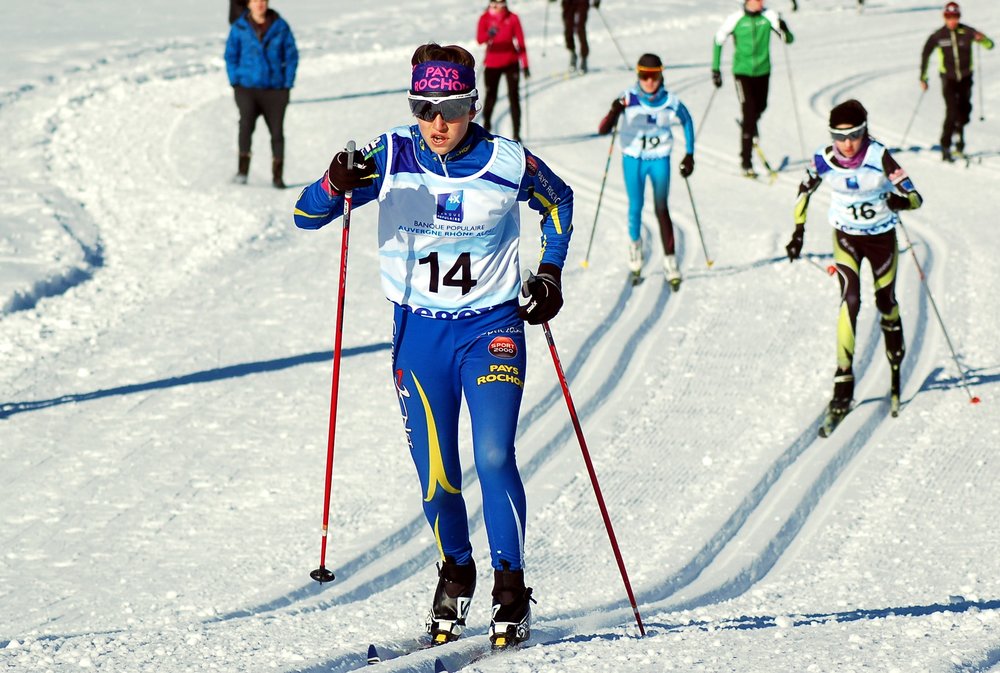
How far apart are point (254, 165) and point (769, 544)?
984 centimetres

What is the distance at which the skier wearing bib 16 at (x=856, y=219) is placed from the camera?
913 centimetres

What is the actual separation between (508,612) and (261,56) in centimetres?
998

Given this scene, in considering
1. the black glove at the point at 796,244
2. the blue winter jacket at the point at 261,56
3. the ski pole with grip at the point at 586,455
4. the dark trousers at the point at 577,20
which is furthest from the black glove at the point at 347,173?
the dark trousers at the point at 577,20

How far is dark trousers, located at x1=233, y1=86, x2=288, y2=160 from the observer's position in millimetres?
14734

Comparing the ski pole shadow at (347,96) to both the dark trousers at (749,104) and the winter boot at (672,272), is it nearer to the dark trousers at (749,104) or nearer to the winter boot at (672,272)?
the dark trousers at (749,104)

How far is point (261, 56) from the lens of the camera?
47.4 ft

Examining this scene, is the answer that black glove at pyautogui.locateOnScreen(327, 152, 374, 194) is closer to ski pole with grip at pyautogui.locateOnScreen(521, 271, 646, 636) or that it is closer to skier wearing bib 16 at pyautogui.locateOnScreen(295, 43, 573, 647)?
skier wearing bib 16 at pyautogui.locateOnScreen(295, 43, 573, 647)

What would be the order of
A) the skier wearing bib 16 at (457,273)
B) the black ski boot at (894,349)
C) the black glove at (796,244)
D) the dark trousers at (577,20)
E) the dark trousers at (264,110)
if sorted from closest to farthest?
the skier wearing bib 16 at (457,273) < the black glove at (796,244) < the black ski boot at (894,349) < the dark trousers at (264,110) < the dark trousers at (577,20)

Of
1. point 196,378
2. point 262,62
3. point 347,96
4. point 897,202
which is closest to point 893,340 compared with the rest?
point 897,202

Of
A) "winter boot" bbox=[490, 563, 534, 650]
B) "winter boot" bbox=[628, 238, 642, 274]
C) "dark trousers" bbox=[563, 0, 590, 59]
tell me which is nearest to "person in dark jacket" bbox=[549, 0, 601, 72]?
"dark trousers" bbox=[563, 0, 590, 59]

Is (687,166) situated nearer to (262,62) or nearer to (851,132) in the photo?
(851,132)

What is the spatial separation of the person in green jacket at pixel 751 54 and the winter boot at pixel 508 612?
36.2 ft

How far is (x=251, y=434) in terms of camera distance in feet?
30.1

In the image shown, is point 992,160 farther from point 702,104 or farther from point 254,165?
point 254,165
